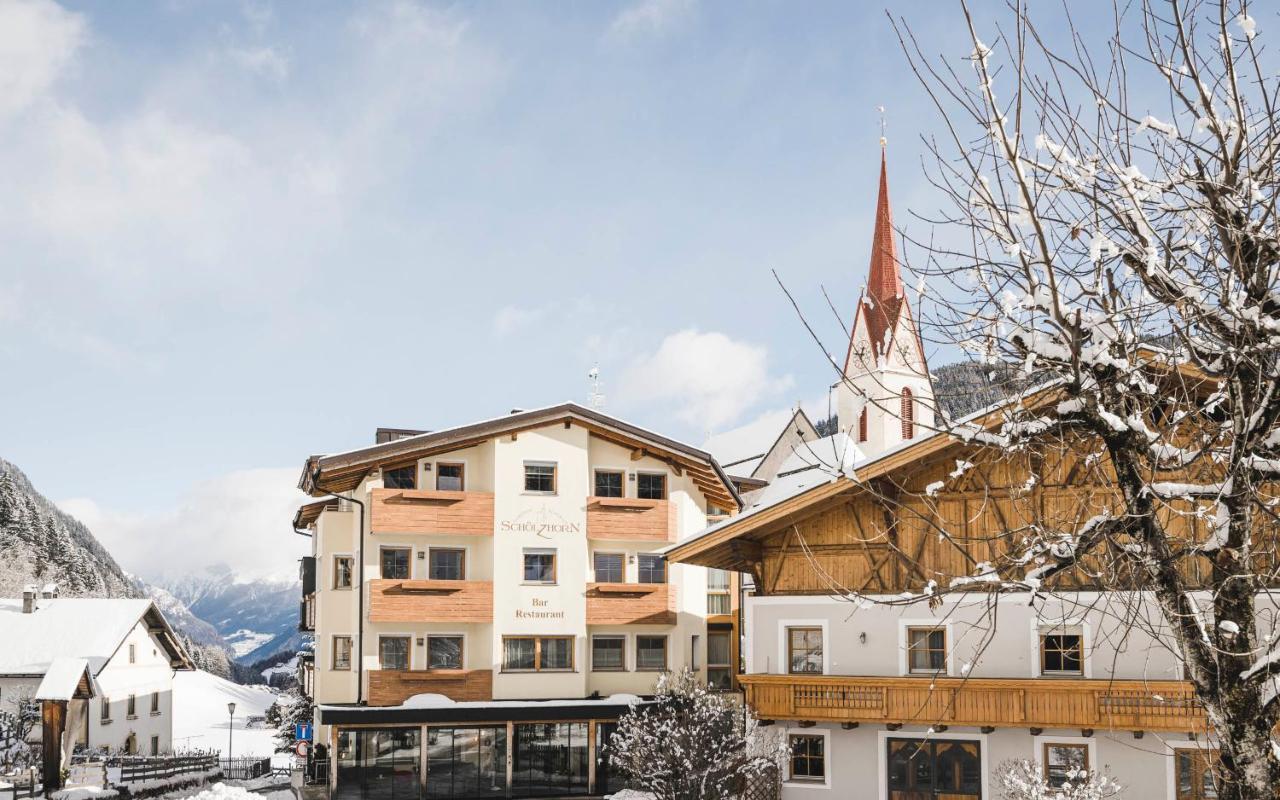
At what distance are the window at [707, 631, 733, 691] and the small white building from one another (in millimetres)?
22904

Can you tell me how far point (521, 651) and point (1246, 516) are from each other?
26.8 meters

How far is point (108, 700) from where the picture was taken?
4872cm

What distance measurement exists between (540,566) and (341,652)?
19.2 feet

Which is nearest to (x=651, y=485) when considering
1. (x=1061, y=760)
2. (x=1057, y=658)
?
(x=1057, y=658)

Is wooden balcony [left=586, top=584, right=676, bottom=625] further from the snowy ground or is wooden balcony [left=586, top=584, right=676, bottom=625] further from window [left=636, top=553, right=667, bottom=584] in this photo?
the snowy ground

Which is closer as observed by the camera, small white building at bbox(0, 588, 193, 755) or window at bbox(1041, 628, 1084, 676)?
window at bbox(1041, 628, 1084, 676)

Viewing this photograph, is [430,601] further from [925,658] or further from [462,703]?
[925,658]

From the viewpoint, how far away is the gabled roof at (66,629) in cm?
4791

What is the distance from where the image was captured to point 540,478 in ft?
113

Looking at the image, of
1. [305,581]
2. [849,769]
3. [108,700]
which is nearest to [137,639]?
[108,700]

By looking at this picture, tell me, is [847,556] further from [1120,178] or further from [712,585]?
[1120,178]

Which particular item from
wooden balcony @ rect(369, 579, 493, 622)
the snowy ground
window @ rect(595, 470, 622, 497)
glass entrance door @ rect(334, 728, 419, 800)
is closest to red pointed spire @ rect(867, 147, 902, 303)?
window @ rect(595, 470, 622, 497)

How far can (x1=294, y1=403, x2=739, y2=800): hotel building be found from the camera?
105ft

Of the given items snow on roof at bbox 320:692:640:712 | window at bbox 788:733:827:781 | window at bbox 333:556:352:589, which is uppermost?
window at bbox 333:556:352:589
